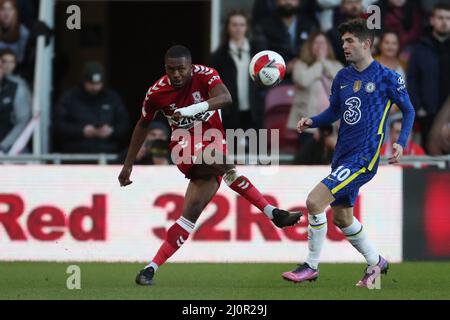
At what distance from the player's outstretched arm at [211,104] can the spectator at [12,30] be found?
5864 mm

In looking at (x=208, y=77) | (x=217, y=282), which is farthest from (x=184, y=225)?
(x=208, y=77)

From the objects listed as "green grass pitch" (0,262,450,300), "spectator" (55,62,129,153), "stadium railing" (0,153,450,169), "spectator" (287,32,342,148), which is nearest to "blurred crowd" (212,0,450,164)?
"spectator" (287,32,342,148)

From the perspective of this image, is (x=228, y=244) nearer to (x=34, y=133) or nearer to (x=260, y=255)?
(x=260, y=255)

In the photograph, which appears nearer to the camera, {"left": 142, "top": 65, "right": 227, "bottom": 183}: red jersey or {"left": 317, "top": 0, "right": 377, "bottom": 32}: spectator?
{"left": 142, "top": 65, "right": 227, "bottom": 183}: red jersey

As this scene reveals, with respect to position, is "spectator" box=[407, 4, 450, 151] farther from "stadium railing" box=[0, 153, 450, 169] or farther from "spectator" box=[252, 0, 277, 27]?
"spectator" box=[252, 0, 277, 27]

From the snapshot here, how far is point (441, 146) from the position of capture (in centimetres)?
1528

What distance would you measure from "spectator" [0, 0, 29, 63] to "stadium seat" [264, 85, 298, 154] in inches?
134

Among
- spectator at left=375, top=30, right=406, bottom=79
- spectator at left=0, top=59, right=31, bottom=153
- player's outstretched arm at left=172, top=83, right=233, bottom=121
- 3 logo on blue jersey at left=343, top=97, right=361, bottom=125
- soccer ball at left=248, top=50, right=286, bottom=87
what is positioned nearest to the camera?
player's outstretched arm at left=172, top=83, right=233, bottom=121

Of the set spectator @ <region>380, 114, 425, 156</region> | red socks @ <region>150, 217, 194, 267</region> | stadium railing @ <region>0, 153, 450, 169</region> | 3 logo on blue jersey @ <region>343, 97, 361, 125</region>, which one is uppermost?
3 logo on blue jersey @ <region>343, 97, 361, 125</region>

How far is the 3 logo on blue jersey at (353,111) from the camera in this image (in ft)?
34.2

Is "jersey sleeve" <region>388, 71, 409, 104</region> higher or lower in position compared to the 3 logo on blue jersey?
higher

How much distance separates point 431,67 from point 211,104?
18.7ft

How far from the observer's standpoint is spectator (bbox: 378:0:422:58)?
15.9 meters

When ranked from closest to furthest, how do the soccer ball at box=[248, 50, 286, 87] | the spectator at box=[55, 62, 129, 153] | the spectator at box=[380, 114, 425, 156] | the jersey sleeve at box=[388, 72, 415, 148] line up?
the jersey sleeve at box=[388, 72, 415, 148] < the soccer ball at box=[248, 50, 286, 87] < the spectator at box=[380, 114, 425, 156] < the spectator at box=[55, 62, 129, 153]
